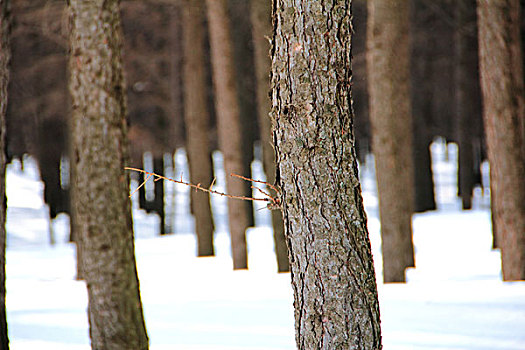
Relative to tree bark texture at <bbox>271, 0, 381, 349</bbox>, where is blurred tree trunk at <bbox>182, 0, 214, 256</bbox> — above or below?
above

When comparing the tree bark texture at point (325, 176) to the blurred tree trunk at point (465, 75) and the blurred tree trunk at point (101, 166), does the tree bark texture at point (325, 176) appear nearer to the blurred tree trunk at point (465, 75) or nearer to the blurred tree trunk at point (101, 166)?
the blurred tree trunk at point (101, 166)

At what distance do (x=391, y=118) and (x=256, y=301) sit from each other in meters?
2.85

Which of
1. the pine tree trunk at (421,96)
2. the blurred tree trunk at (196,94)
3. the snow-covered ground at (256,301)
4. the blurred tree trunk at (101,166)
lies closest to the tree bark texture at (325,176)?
the blurred tree trunk at (101,166)

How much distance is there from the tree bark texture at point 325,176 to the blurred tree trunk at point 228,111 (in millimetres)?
7917

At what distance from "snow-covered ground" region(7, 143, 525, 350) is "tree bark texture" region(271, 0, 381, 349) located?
2448 mm

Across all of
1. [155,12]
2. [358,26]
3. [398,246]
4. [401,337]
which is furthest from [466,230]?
[401,337]

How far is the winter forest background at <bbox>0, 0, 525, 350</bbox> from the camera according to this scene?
18.8 feet

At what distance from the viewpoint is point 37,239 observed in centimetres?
2397

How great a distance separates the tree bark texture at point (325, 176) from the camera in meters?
3.27

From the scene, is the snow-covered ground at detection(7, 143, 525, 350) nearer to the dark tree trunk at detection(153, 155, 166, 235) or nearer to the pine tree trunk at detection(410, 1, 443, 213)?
the pine tree trunk at detection(410, 1, 443, 213)

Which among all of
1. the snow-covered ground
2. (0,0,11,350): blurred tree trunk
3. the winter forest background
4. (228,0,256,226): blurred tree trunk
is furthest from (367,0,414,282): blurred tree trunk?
(228,0,256,226): blurred tree trunk

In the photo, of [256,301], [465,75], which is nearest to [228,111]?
[256,301]

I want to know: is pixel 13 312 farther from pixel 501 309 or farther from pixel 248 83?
pixel 248 83

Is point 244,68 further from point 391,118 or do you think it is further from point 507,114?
point 507,114
